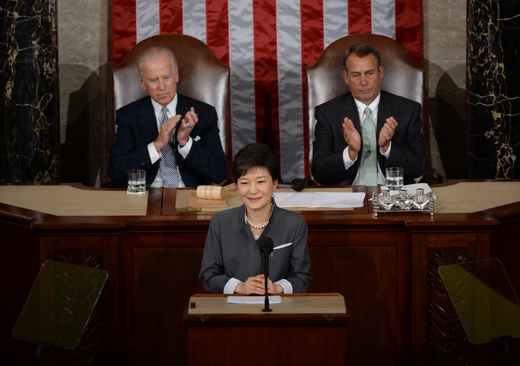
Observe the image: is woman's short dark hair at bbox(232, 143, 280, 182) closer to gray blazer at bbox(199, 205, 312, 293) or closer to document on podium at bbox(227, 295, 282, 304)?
gray blazer at bbox(199, 205, 312, 293)

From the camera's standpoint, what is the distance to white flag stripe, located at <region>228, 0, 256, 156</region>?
4.99m

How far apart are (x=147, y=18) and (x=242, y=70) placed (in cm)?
77

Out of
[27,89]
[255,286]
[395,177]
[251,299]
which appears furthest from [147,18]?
[251,299]

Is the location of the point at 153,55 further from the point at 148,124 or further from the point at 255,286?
the point at 255,286

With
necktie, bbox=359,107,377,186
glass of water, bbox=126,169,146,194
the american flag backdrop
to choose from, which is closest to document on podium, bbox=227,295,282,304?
glass of water, bbox=126,169,146,194

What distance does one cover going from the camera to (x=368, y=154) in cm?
413

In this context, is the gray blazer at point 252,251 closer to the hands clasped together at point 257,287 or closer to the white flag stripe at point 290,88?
the hands clasped together at point 257,287

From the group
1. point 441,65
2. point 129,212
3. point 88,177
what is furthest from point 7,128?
point 441,65

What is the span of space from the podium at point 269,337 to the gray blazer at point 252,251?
1.50ft

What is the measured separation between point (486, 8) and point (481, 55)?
0.96 ft

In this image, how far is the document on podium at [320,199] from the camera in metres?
3.13

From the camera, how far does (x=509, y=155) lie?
14.6 ft

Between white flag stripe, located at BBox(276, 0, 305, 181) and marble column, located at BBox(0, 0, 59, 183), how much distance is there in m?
1.57

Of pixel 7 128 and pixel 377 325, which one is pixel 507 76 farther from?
pixel 7 128
